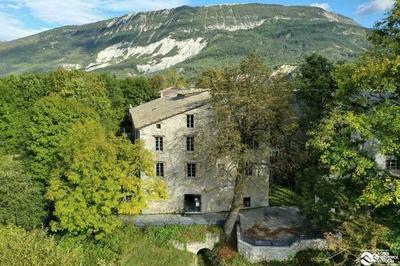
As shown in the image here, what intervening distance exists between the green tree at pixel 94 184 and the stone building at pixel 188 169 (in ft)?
19.3

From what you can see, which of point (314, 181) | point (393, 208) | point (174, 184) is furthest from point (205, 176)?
point (393, 208)

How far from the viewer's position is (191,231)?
3756 cm

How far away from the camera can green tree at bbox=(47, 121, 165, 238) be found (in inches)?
1359

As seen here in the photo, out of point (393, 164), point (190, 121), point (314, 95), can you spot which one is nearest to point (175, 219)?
point (190, 121)

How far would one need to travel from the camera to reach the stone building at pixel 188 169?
4200 cm

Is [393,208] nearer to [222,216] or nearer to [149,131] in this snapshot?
[222,216]

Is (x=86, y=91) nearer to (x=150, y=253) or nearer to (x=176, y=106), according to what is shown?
(x=176, y=106)

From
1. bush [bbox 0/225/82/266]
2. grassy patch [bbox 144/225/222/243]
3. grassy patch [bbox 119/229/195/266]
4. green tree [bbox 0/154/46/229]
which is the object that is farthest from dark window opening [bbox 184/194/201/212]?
bush [bbox 0/225/82/266]

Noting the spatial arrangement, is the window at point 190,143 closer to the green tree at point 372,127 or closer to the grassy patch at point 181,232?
the grassy patch at point 181,232

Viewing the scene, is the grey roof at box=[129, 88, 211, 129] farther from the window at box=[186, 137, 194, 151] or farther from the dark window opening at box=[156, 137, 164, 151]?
the window at box=[186, 137, 194, 151]

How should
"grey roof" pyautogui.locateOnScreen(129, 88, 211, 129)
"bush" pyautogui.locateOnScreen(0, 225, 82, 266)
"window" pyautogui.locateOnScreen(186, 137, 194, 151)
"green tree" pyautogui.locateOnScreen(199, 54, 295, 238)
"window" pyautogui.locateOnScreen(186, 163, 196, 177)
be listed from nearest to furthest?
"bush" pyautogui.locateOnScreen(0, 225, 82, 266)
"green tree" pyautogui.locateOnScreen(199, 54, 295, 238)
"grey roof" pyautogui.locateOnScreen(129, 88, 211, 129)
"window" pyautogui.locateOnScreen(186, 137, 194, 151)
"window" pyautogui.locateOnScreen(186, 163, 196, 177)

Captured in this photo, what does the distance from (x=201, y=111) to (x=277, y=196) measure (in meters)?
13.5

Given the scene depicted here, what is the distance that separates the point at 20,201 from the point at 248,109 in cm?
2160

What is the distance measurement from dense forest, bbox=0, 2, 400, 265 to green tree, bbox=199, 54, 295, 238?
1.17 feet
